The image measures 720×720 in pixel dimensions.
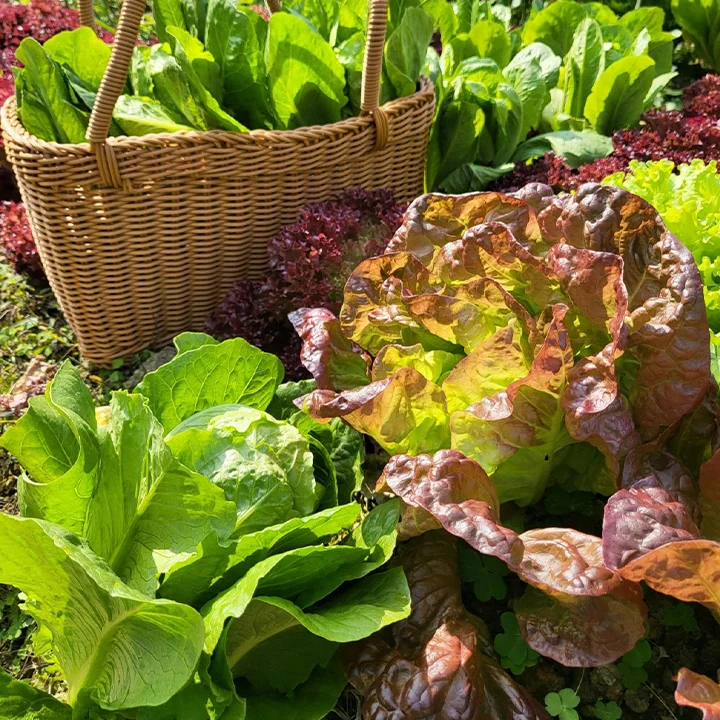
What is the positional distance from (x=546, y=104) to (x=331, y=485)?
254cm

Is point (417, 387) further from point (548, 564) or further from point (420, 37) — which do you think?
point (420, 37)

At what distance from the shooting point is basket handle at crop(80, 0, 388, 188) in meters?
2.23

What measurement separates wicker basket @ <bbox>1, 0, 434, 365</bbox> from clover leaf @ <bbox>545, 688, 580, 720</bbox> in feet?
5.88

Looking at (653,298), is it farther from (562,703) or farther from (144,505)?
(144,505)

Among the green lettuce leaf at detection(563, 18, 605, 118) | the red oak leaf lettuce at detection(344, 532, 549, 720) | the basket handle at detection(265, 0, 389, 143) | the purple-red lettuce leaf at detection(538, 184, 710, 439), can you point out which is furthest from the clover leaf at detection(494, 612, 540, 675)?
the green lettuce leaf at detection(563, 18, 605, 118)

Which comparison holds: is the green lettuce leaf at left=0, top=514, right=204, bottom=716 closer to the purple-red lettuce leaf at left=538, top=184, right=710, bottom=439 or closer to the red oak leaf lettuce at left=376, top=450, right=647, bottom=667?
the red oak leaf lettuce at left=376, top=450, right=647, bottom=667

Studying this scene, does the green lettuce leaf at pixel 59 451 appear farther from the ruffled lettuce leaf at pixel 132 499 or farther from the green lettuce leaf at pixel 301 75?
the green lettuce leaf at pixel 301 75

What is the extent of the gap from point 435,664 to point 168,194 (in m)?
1.72

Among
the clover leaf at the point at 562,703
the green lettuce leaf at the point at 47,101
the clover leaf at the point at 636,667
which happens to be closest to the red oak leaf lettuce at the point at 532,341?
the clover leaf at the point at 636,667

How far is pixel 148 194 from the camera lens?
98.2 inches

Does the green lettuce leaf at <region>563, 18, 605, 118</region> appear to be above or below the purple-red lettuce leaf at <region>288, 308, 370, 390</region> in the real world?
above

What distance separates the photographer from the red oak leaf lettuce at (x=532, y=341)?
160cm

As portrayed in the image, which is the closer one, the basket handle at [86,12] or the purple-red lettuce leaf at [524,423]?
the purple-red lettuce leaf at [524,423]

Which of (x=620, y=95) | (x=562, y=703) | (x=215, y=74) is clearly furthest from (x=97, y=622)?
(x=620, y=95)
